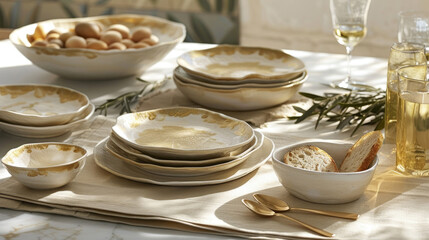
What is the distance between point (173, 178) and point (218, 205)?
0.36 feet

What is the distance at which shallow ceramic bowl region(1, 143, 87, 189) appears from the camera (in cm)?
91

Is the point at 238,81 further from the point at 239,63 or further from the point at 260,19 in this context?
the point at 260,19

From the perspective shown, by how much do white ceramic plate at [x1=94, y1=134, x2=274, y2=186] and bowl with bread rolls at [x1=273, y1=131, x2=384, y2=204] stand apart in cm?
8

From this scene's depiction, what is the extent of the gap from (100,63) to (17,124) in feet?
1.14

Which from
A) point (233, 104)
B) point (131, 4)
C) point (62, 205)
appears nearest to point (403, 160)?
point (233, 104)

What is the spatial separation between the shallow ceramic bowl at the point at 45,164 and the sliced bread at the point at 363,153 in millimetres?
397

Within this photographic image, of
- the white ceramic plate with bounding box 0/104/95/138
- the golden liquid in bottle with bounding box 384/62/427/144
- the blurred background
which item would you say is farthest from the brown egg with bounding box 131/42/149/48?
the blurred background

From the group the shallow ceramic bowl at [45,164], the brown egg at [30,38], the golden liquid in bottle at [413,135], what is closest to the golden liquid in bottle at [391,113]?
the golden liquid in bottle at [413,135]

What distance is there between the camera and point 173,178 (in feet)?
3.22

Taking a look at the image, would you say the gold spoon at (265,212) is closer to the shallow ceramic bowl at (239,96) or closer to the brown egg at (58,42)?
the shallow ceramic bowl at (239,96)

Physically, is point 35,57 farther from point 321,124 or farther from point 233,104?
point 321,124

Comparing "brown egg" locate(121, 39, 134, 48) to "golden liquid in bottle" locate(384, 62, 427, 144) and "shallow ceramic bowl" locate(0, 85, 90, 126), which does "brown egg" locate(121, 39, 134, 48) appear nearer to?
"shallow ceramic bowl" locate(0, 85, 90, 126)

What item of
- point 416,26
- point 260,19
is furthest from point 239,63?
point 260,19

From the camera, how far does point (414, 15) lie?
4.49 feet
